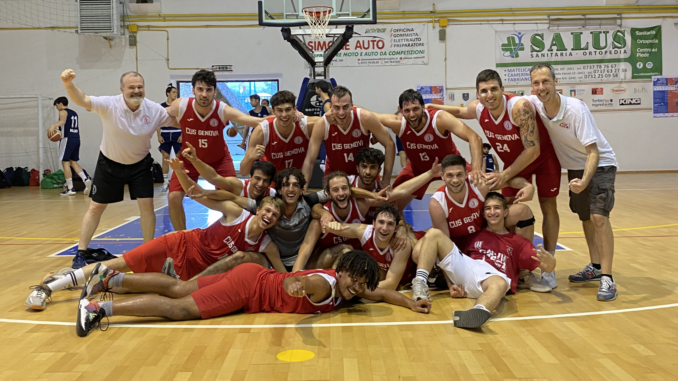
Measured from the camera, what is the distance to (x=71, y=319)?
3.92 metres

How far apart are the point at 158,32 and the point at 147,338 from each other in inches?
503

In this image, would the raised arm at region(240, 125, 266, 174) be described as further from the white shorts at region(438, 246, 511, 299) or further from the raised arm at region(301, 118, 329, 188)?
the white shorts at region(438, 246, 511, 299)

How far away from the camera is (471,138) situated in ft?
16.6

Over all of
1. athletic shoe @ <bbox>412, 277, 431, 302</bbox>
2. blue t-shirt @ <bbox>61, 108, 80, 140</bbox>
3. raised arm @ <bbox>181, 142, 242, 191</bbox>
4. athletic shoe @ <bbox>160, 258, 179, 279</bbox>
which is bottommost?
athletic shoe @ <bbox>412, 277, 431, 302</bbox>

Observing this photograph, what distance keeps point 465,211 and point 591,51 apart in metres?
12.1

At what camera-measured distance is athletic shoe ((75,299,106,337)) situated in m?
3.48

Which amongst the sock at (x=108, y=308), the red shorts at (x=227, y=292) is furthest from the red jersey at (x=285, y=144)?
the sock at (x=108, y=308)

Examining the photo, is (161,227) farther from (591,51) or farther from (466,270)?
(591,51)

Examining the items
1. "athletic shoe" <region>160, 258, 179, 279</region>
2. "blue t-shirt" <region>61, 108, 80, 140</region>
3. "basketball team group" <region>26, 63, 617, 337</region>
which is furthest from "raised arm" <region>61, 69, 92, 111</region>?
"blue t-shirt" <region>61, 108, 80, 140</region>

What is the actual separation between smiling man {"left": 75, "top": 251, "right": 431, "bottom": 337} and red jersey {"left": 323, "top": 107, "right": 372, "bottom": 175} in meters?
1.74

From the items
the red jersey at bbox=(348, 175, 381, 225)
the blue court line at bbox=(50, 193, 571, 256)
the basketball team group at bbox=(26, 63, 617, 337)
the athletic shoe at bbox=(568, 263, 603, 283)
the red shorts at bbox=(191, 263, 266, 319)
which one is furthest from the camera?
the blue court line at bbox=(50, 193, 571, 256)

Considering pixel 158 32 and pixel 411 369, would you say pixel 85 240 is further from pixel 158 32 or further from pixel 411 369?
pixel 158 32

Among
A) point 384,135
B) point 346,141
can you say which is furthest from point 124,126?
point 384,135

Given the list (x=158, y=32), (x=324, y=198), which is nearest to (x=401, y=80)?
(x=158, y=32)
